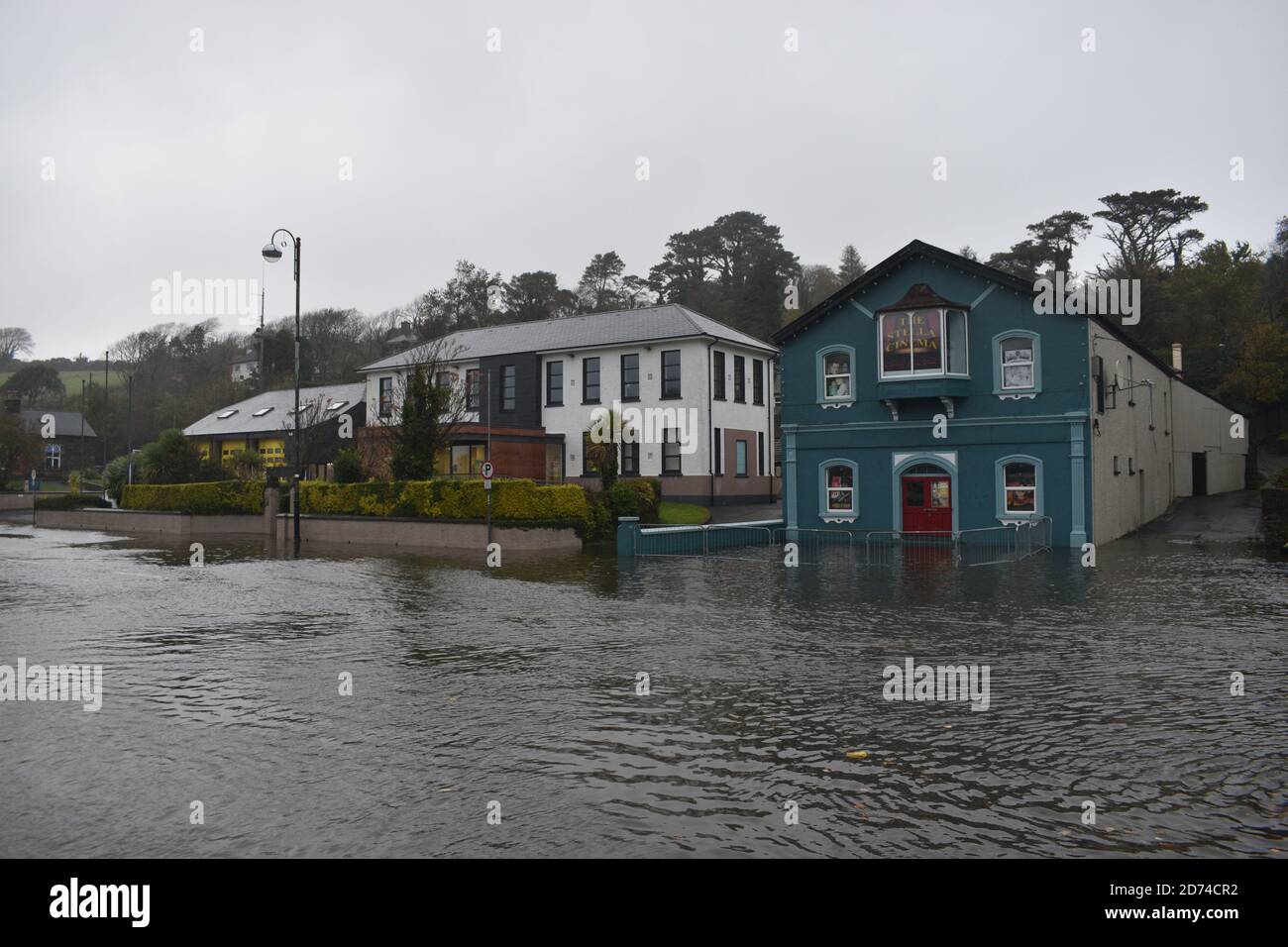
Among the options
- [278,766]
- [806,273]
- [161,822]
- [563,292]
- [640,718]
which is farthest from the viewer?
[806,273]

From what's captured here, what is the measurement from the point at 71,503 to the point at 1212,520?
51.6 metres

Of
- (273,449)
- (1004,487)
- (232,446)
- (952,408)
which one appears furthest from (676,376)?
(232,446)

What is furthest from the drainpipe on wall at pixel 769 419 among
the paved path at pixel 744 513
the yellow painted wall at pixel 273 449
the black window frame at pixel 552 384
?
the yellow painted wall at pixel 273 449

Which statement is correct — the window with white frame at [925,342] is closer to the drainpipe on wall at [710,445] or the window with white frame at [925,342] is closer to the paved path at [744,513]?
the paved path at [744,513]

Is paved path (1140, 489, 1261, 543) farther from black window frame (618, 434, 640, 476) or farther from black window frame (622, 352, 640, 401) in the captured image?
black window frame (622, 352, 640, 401)

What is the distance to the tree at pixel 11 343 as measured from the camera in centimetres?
12262

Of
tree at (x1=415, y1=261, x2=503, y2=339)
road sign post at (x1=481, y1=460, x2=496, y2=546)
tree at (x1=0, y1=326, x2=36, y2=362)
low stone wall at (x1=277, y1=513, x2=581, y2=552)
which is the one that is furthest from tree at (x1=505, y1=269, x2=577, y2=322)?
tree at (x1=0, y1=326, x2=36, y2=362)

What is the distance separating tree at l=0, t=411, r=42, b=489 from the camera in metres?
61.8

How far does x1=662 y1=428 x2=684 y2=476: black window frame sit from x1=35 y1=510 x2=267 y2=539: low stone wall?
57.4 ft

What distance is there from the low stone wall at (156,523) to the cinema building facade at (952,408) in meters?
23.4

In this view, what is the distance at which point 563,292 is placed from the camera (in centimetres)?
7525
